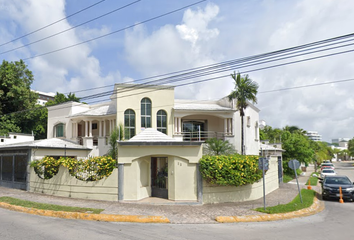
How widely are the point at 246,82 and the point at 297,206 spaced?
14.1m

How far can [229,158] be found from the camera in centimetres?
1297

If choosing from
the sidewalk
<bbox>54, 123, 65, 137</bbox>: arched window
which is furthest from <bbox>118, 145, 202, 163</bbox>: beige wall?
<bbox>54, 123, 65, 137</bbox>: arched window

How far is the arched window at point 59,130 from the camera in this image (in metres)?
27.1

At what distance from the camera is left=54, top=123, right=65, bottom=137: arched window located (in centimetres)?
2713

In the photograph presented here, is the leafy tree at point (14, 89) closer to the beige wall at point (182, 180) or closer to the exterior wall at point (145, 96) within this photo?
the exterior wall at point (145, 96)

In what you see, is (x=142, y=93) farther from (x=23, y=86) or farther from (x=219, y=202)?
(x=23, y=86)

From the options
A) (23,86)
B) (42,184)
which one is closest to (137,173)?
(42,184)

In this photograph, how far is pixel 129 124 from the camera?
2373cm

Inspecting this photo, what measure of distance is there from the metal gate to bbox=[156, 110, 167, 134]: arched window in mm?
11057

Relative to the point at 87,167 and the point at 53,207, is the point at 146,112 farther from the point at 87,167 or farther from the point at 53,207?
the point at 53,207

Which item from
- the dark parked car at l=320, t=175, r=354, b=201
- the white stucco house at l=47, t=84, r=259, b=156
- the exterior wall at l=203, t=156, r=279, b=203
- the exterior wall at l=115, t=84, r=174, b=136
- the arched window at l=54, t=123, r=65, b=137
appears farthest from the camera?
the arched window at l=54, t=123, r=65, b=137

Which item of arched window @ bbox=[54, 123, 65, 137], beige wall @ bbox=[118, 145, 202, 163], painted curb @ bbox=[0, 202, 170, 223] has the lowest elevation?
painted curb @ bbox=[0, 202, 170, 223]

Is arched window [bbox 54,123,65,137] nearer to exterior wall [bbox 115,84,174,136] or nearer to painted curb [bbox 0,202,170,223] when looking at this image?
exterior wall [bbox 115,84,174,136]

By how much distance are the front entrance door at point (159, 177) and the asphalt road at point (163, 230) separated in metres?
4.42
